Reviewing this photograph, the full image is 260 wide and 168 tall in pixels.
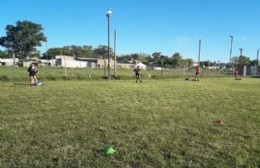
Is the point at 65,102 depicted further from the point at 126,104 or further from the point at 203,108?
the point at 203,108

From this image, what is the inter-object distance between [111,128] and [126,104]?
4149 millimetres

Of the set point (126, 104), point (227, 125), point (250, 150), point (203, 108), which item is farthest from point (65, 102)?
point (250, 150)

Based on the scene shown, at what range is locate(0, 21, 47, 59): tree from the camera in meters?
134

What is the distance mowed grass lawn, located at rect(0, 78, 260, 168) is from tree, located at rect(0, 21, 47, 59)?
419ft

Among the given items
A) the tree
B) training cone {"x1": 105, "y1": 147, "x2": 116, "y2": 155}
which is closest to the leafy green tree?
the tree

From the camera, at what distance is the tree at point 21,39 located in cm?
13355

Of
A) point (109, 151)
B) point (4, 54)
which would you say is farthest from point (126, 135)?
point (4, 54)

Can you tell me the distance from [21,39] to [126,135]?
134 m

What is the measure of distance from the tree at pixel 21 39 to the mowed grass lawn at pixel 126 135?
12764 cm

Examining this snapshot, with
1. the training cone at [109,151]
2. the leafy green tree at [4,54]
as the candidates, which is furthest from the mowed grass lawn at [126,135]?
the leafy green tree at [4,54]

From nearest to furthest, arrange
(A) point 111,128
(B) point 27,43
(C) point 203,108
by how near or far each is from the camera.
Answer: (A) point 111,128, (C) point 203,108, (B) point 27,43

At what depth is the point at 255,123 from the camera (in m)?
9.53

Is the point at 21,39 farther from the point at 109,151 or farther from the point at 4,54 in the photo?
the point at 109,151

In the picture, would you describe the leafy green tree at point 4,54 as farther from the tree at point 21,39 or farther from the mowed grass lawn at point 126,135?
the mowed grass lawn at point 126,135
